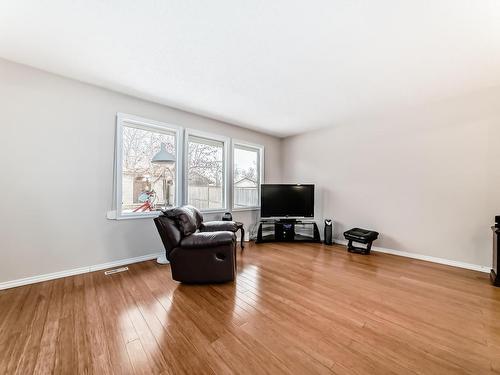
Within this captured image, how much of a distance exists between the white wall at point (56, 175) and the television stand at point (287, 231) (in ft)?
7.67

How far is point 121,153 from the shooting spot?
2906mm

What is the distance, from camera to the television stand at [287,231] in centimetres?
421

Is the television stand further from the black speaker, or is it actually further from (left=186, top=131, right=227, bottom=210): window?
(left=186, top=131, right=227, bottom=210): window

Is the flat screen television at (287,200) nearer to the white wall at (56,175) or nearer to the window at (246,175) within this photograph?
the window at (246,175)

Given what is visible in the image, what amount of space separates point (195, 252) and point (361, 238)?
9.05 ft

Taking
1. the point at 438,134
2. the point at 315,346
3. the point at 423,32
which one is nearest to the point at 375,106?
the point at 438,134

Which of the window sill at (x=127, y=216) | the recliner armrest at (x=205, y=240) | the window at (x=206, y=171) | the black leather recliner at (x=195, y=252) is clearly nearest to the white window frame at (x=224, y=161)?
the window at (x=206, y=171)

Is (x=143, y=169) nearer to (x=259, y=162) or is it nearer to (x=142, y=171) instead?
(x=142, y=171)

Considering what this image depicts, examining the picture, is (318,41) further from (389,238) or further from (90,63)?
(389,238)

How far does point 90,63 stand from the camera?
2229 millimetres

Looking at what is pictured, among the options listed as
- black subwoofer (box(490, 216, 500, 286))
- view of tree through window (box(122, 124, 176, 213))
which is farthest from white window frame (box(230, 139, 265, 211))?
black subwoofer (box(490, 216, 500, 286))

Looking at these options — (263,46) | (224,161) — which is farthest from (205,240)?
(224,161)

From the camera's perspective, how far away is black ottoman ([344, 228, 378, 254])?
3.38 meters

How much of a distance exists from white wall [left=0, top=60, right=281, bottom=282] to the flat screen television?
2337mm
